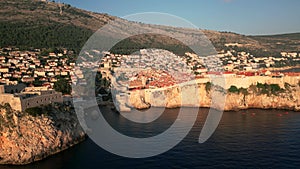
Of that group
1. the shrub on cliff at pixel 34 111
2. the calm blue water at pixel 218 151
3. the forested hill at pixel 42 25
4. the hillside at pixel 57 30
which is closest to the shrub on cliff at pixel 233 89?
the calm blue water at pixel 218 151

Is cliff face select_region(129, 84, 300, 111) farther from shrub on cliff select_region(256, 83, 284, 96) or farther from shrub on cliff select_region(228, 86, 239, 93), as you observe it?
shrub on cliff select_region(228, 86, 239, 93)

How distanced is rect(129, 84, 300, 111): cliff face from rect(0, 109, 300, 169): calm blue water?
27.0 ft

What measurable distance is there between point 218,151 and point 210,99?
18.7 meters

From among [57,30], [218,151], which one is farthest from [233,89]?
[57,30]

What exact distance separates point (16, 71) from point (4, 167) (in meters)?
32.2

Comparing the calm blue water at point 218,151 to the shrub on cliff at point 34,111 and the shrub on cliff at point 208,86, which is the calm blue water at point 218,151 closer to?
the shrub on cliff at point 34,111

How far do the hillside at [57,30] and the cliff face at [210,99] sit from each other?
1362 inches

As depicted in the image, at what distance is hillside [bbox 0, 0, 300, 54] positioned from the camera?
67750 millimetres

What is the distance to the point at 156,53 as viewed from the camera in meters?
87.6

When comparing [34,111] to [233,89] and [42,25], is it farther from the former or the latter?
[42,25]

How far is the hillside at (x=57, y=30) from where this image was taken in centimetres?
6775

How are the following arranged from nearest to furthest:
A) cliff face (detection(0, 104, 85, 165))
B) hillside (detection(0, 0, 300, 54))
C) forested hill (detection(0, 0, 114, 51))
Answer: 1. cliff face (detection(0, 104, 85, 165))
2. forested hill (detection(0, 0, 114, 51))
3. hillside (detection(0, 0, 300, 54))

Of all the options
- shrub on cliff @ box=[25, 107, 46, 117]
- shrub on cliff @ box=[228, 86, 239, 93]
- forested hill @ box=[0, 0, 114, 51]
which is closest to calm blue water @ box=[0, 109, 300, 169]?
shrub on cliff @ box=[25, 107, 46, 117]

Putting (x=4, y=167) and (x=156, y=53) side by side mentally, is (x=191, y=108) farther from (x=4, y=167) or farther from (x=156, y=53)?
(x=156, y=53)
